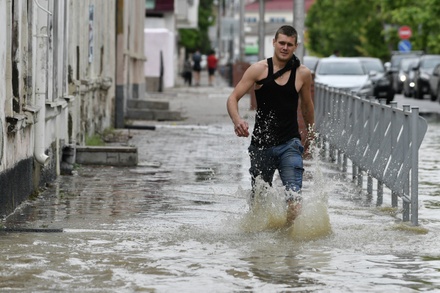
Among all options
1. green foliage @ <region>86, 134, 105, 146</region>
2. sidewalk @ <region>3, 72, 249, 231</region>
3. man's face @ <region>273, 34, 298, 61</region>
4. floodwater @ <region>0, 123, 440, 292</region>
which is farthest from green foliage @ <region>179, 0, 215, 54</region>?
man's face @ <region>273, 34, 298, 61</region>

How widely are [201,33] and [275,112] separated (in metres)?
107

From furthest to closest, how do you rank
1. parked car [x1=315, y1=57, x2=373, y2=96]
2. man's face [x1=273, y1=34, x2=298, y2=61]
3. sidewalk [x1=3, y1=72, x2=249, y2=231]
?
parked car [x1=315, y1=57, x2=373, y2=96] → sidewalk [x1=3, y1=72, x2=249, y2=231] → man's face [x1=273, y1=34, x2=298, y2=61]

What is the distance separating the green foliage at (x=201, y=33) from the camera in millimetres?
99812

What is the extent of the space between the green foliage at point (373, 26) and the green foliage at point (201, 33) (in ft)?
29.7

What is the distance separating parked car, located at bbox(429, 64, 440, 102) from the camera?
44875 mm

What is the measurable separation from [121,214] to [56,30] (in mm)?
3735

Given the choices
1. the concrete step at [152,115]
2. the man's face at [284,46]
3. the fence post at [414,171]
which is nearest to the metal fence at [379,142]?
the fence post at [414,171]

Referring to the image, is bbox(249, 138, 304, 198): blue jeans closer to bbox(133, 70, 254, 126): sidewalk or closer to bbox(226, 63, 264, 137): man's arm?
bbox(226, 63, 264, 137): man's arm

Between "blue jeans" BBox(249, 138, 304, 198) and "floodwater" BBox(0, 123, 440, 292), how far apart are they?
0.45 feet

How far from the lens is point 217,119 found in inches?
1266

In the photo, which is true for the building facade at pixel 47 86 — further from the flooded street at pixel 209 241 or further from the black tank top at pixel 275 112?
the black tank top at pixel 275 112

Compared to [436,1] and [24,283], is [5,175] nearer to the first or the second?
[24,283]

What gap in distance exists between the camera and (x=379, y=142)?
14.2 m

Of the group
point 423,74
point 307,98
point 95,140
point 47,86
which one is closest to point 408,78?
point 423,74
